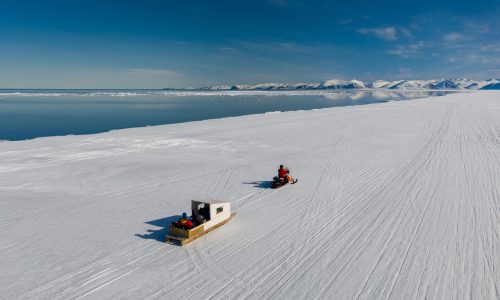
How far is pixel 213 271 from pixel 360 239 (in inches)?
185

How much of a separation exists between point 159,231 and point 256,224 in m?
3.19

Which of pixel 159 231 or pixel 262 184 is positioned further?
pixel 262 184

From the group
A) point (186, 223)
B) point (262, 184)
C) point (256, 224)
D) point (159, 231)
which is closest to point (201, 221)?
point (186, 223)

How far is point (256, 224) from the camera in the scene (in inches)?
466

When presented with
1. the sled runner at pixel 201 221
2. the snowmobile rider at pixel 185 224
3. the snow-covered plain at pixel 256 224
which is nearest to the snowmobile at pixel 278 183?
the snow-covered plain at pixel 256 224

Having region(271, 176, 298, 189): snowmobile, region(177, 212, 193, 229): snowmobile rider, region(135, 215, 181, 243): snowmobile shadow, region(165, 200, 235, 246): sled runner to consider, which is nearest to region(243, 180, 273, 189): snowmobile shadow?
region(271, 176, 298, 189): snowmobile

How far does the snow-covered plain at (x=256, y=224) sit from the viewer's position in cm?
834

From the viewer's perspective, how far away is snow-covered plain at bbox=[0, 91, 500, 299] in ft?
27.4

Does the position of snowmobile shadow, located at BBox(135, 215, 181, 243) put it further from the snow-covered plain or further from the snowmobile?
the snowmobile

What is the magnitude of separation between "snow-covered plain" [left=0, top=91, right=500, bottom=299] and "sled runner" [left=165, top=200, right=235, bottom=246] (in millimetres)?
241

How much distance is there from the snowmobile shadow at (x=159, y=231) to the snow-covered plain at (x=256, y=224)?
7 centimetres

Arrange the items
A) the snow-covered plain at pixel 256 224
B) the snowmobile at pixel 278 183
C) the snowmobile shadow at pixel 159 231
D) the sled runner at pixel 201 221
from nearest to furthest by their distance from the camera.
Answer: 1. the snow-covered plain at pixel 256 224
2. the sled runner at pixel 201 221
3. the snowmobile shadow at pixel 159 231
4. the snowmobile at pixel 278 183

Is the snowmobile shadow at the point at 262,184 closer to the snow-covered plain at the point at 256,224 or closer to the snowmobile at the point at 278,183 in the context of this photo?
the snow-covered plain at the point at 256,224

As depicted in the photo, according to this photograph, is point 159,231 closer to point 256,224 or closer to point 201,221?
point 201,221
